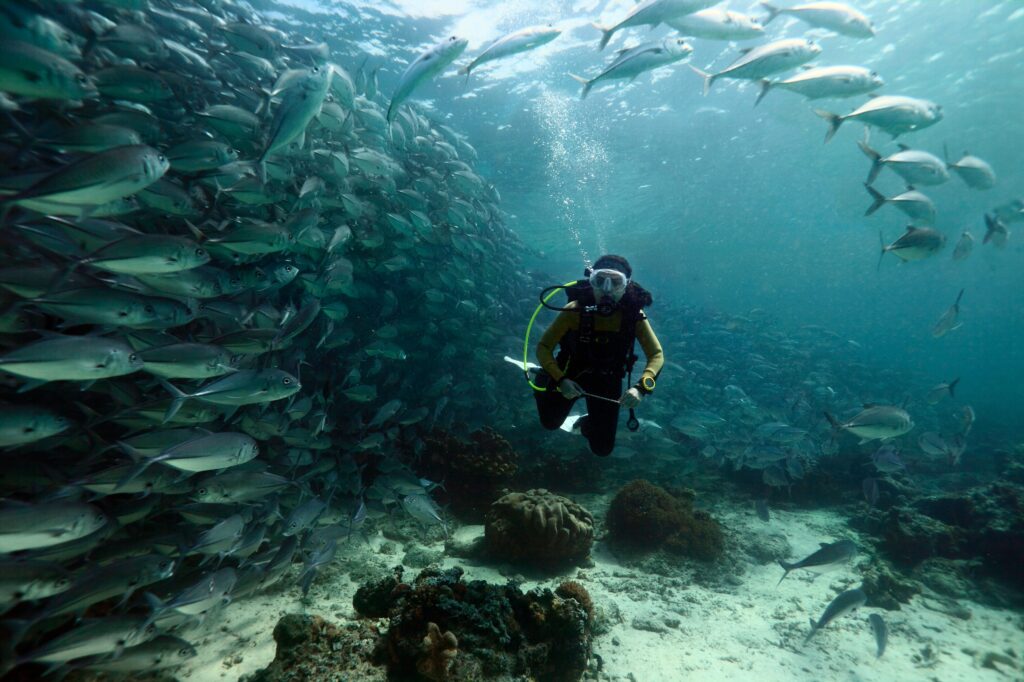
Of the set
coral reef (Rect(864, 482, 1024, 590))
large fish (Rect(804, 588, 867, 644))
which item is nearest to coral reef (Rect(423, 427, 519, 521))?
large fish (Rect(804, 588, 867, 644))

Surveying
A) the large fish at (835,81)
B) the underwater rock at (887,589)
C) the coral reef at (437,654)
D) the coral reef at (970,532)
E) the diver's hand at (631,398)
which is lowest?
the underwater rock at (887,589)

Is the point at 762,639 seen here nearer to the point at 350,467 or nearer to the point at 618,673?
the point at 618,673

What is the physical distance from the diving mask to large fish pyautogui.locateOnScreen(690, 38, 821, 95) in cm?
335

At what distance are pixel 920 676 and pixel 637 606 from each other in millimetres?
3442

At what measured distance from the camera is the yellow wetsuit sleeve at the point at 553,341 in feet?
16.4

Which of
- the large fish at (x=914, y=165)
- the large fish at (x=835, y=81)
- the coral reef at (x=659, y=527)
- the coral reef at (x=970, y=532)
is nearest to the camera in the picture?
the large fish at (x=835, y=81)

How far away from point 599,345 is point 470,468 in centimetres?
417

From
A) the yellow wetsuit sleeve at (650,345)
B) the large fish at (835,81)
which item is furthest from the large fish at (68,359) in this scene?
the large fish at (835,81)

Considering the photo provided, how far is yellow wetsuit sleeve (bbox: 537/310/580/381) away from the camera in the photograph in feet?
16.4

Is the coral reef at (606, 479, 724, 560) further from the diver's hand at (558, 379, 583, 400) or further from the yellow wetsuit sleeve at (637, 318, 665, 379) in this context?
the diver's hand at (558, 379, 583, 400)

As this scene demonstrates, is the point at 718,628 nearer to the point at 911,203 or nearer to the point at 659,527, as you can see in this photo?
the point at 659,527

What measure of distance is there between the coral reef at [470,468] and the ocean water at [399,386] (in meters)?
0.07

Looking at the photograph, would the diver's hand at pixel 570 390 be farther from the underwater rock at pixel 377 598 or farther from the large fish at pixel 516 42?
the large fish at pixel 516 42

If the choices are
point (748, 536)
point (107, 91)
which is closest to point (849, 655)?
point (748, 536)
